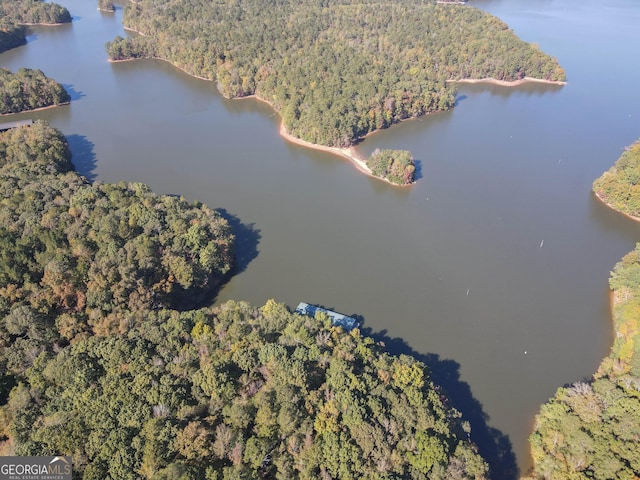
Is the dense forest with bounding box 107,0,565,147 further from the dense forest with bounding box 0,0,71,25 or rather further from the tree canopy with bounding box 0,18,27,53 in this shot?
the tree canopy with bounding box 0,18,27,53

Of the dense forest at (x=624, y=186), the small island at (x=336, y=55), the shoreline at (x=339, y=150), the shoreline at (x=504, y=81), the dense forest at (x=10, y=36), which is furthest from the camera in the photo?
the dense forest at (x=10, y=36)

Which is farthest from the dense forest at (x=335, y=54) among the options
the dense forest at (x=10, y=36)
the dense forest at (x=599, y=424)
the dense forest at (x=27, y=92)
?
the dense forest at (x=599, y=424)

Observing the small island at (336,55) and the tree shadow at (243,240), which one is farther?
the small island at (336,55)

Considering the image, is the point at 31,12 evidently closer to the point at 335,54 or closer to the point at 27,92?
the point at 27,92

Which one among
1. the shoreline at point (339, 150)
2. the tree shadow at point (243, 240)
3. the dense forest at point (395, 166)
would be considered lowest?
the tree shadow at point (243, 240)

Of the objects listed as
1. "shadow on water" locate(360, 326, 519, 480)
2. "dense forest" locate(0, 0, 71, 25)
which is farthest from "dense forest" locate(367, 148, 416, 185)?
"dense forest" locate(0, 0, 71, 25)

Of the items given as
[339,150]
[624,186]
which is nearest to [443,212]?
[339,150]

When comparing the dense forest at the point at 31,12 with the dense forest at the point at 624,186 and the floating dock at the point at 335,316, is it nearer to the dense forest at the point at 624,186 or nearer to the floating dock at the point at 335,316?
the floating dock at the point at 335,316

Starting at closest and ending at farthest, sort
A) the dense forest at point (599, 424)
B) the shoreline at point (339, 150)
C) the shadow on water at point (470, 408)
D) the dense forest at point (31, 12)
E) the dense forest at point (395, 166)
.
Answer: the dense forest at point (599, 424)
the shadow on water at point (470, 408)
the dense forest at point (395, 166)
the shoreline at point (339, 150)
the dense forest at point (31, 12)
